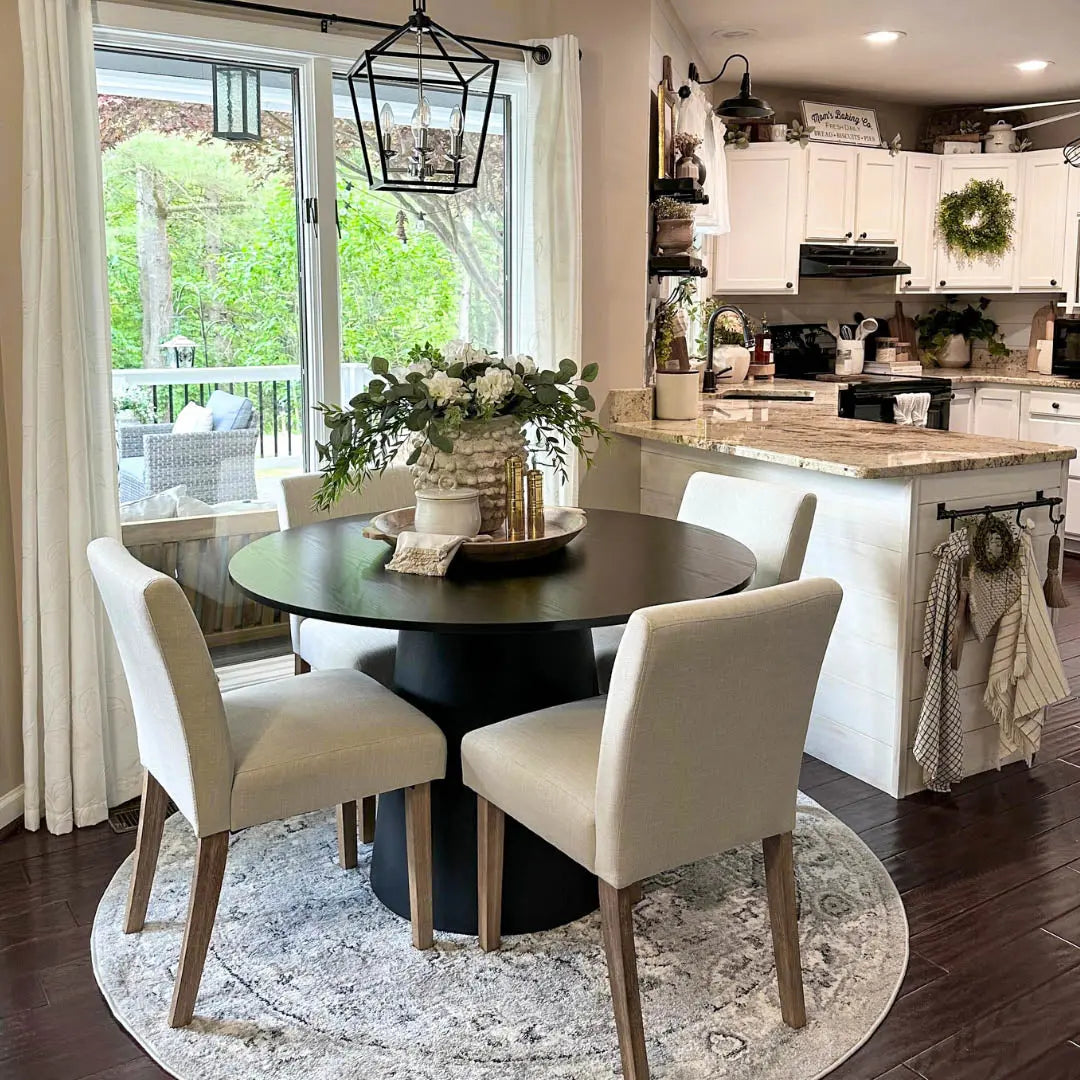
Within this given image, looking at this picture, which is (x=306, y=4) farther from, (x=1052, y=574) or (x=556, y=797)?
(x=1052, y=574)

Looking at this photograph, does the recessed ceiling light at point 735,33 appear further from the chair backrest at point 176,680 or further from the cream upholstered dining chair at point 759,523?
the chair backrest at point 176,680

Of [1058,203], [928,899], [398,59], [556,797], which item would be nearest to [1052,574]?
[928,899]

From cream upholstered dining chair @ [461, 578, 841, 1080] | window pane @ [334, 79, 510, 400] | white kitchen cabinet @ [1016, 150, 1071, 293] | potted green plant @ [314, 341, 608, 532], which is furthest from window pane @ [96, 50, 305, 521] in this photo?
white kitchen cabinet @ [1016, 150, 1071, 293]

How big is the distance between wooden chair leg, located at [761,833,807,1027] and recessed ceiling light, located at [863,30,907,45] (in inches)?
154

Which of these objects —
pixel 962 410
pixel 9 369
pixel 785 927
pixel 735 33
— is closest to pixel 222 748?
pixel 785 927

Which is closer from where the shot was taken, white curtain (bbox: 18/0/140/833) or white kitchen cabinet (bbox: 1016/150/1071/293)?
white curtain (bbox: 18/0/140/833)

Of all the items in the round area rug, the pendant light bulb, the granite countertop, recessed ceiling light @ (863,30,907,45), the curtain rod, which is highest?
recessed ceiling light @ (863,30,907,45)

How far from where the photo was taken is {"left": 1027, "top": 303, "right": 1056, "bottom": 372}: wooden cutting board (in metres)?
6.57

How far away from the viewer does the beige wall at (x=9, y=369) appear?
2820mm

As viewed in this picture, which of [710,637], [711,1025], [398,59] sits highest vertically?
[398,59]

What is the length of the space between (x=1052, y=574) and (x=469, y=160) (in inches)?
84.3

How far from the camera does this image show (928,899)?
104 inches

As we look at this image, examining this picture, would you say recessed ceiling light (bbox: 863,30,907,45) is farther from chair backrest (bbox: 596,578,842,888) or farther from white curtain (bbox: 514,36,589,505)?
chair backrest (bbox: 596,578,842,888)

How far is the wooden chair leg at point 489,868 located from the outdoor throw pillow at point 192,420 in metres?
→ 1.61
